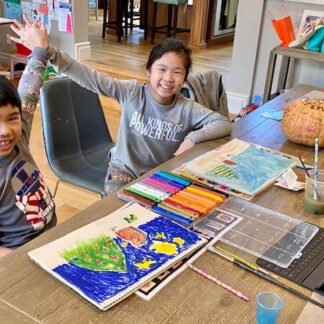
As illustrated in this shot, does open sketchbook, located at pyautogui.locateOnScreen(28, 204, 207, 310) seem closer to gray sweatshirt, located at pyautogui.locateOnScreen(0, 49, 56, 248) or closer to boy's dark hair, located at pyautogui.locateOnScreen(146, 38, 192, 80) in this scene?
gray sweatshirt, located at pyautogui.locateOnScreen(0, 49, 56, 248)

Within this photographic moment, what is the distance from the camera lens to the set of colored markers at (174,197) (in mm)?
1150

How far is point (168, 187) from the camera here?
127 centimetres

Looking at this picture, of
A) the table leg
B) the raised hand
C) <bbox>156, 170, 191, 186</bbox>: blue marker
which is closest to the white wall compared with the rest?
the table leg

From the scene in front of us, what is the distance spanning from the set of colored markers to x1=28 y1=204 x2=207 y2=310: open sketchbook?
1.8 inches

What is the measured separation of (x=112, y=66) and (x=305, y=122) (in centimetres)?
365

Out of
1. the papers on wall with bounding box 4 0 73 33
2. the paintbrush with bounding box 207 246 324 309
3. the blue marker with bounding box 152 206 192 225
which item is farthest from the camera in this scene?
the papers on wall with bounding box 4 0 73 33

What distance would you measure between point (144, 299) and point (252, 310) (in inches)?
8.0

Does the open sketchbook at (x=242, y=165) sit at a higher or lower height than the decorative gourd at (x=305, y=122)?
lower

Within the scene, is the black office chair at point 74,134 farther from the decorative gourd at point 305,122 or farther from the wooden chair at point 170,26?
the wooden chair at point 170,26

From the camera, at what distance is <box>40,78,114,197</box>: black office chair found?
6.63 feet

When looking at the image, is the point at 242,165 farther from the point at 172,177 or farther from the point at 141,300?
the point at 141,300

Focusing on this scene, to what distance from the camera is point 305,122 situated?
1.64 meters

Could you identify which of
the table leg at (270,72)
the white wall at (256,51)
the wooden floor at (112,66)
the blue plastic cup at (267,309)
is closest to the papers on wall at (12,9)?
the wooden floor at (112,66)

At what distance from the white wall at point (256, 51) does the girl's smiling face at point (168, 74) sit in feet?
7.72
